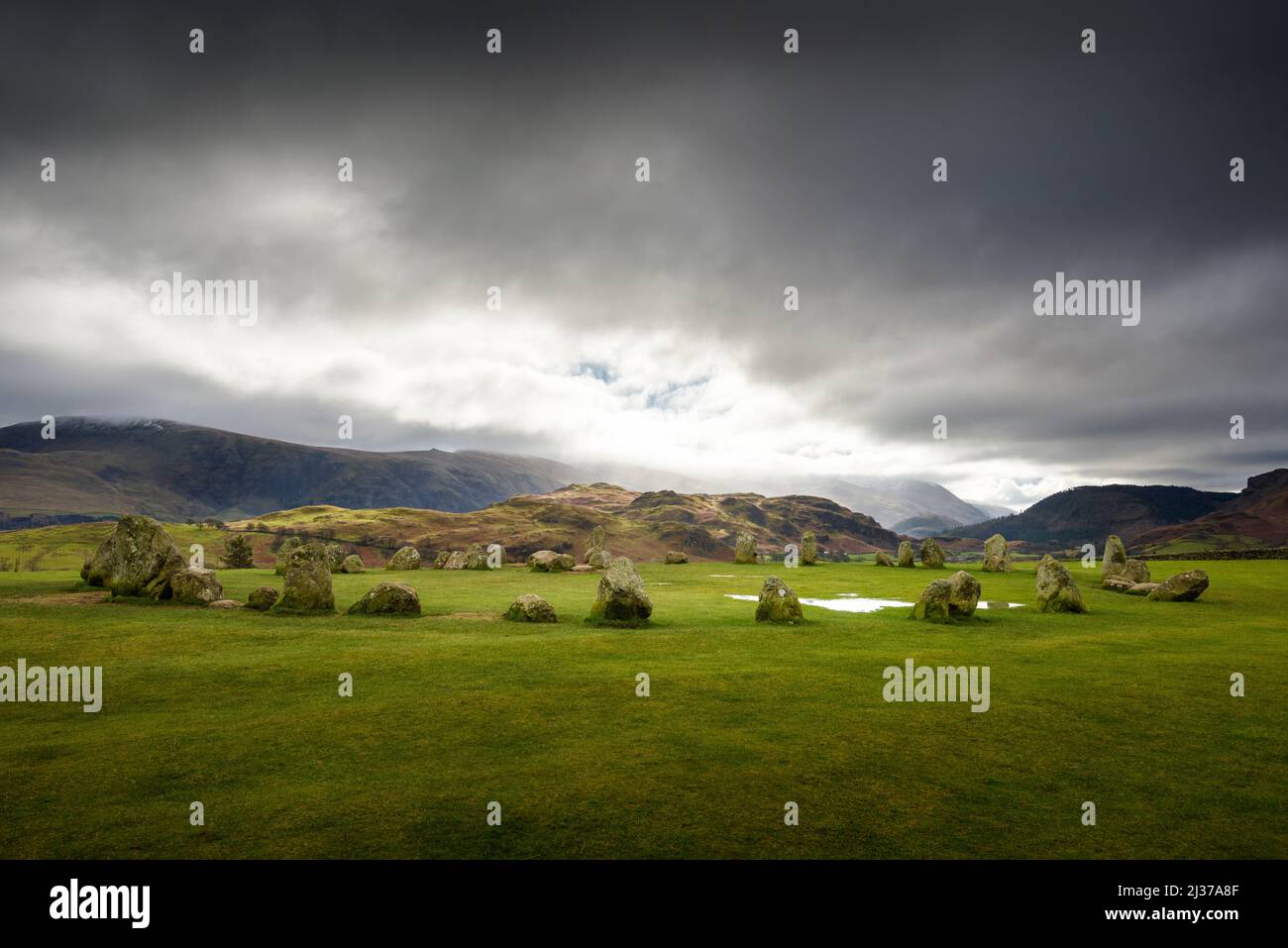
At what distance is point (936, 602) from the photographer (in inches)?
992

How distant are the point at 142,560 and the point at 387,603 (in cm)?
1091

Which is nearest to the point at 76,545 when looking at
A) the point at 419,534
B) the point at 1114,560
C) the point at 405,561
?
the point at 419,534

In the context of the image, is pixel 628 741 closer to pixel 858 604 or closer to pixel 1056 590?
pixel 858 604

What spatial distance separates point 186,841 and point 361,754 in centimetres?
304

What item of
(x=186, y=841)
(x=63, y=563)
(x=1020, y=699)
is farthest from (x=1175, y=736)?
(x=63, y=563)

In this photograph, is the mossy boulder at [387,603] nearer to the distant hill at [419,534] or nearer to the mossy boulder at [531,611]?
the mossy boulder at [531,611]

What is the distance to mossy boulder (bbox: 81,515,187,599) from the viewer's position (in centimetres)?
2550

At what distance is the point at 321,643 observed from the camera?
754 inches

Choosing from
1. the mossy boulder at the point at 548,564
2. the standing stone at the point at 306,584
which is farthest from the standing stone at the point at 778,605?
the mossy boulder at the point at 548,564

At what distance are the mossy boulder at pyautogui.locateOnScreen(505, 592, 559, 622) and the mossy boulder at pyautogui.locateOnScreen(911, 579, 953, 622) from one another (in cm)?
1520

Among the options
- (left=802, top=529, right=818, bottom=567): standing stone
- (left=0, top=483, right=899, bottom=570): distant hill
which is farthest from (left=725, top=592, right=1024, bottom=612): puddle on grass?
(left=0, top=483, right=899, bottom=570): distant hill

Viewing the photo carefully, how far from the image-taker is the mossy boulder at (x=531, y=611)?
79.1ft
